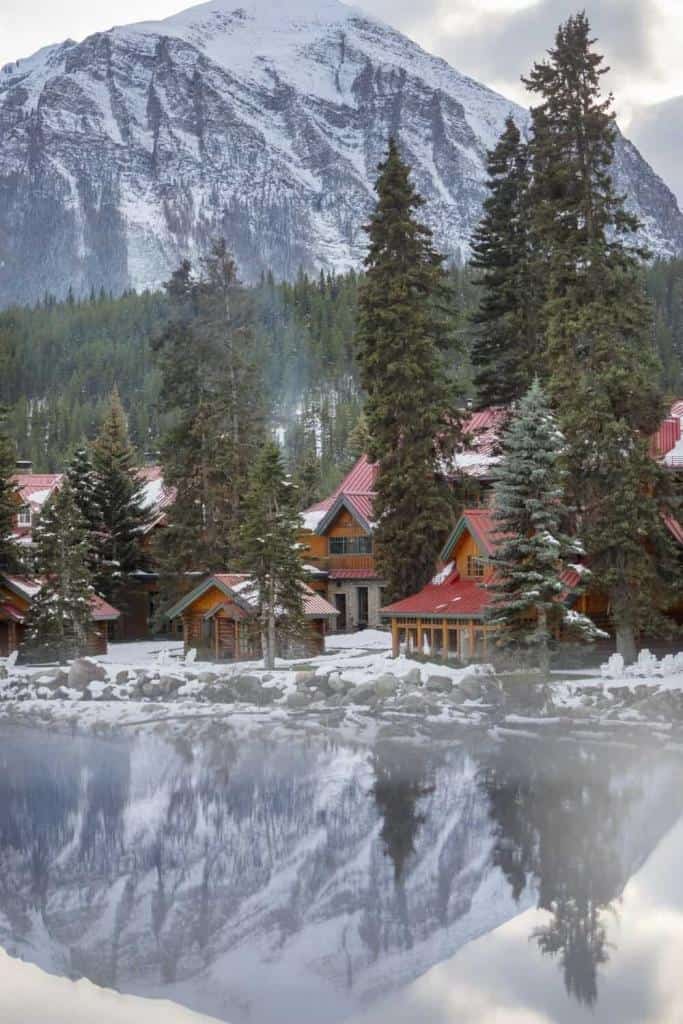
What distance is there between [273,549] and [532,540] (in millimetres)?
10389

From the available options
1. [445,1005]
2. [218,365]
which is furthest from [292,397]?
[445,1005]

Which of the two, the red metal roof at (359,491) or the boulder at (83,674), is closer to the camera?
the boulder at (83,674)

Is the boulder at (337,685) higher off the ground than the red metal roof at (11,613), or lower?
lower

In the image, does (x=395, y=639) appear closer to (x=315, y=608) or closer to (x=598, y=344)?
(x=315, y=608)

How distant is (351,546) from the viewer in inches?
2287

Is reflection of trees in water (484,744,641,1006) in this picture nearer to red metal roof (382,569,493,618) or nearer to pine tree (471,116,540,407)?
red metal roof (382,569,493,618)

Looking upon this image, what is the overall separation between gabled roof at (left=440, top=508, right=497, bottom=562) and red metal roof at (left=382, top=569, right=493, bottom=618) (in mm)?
974

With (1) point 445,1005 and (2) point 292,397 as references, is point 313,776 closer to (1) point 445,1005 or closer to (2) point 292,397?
(1) point 445,1005

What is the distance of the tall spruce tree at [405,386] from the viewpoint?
43625 millimetres

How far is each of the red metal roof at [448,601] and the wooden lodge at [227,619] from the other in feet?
15.7

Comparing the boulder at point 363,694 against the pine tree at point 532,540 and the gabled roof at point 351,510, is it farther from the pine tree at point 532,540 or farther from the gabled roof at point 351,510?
the gabled roof at point 351,510

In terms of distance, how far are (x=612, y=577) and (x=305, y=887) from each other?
65.3ft

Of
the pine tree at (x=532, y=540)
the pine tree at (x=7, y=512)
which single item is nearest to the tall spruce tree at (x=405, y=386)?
the pine tree at (x=532, y=540)

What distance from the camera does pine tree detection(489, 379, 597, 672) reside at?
1364 inches
